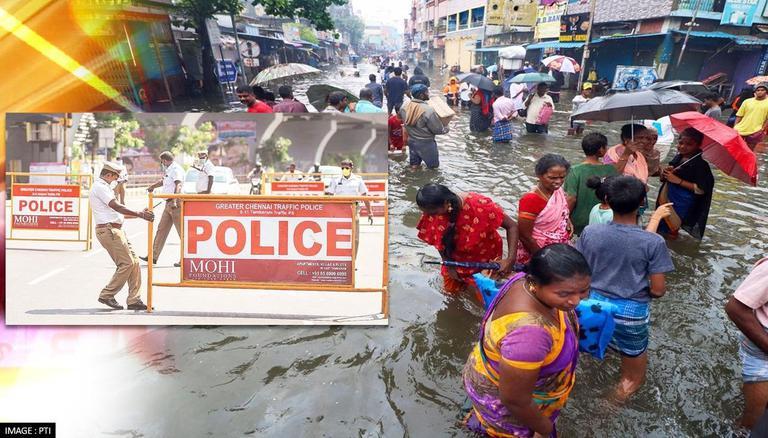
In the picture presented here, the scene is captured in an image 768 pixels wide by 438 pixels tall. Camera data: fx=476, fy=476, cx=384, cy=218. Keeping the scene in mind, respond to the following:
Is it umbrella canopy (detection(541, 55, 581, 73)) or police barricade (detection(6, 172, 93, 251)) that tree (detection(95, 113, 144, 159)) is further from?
umbrella canopy (detection(541, 55, 581, 73))

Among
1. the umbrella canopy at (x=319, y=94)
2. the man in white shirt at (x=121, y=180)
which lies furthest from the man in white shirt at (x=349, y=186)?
the umbrella canopy at (x=319, y=94)

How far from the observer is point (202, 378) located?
285cm

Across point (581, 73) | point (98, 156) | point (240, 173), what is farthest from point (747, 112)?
point (581, 73)

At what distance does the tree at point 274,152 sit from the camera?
284cm

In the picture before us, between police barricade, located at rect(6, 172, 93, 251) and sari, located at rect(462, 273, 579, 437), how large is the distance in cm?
245

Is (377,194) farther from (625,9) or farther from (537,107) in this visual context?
(625,9)

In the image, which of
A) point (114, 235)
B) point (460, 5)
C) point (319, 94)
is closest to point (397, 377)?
point (114, 235)

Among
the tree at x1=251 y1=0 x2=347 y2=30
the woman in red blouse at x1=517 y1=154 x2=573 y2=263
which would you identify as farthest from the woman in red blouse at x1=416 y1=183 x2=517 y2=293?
the tree at x1=251 y1=0 x2=347 y2=30

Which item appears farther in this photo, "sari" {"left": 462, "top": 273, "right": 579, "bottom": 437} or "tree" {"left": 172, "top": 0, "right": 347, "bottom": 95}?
"tree" {"left": 172, "top": 0, "right": 347, "bottom": 95}

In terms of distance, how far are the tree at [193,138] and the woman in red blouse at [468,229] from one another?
1317mm

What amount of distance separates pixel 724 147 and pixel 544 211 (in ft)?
6.20

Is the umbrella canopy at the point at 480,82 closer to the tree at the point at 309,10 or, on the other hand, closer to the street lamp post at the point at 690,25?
the tree at the point at 309,10

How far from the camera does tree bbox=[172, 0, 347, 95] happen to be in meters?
5.82

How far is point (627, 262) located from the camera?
2441mm
